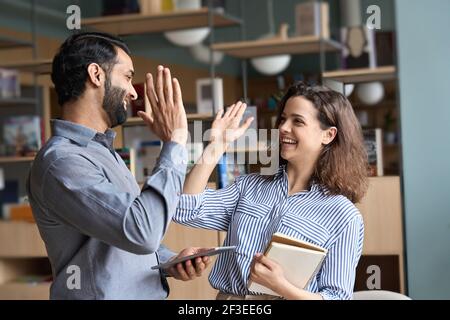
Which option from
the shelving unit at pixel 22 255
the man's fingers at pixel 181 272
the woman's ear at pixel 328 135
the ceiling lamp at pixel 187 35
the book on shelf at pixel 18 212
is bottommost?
the shelving unit at pixel 22 255

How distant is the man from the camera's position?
987mm

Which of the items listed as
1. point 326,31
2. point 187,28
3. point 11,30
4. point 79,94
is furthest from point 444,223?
point 11,30

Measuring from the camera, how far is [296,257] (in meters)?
1.12

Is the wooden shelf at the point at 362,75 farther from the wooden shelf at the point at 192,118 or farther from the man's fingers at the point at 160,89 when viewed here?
the man's fingers at the point at 160,89

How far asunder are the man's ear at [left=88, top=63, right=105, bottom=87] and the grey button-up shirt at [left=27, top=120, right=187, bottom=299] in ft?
0.29

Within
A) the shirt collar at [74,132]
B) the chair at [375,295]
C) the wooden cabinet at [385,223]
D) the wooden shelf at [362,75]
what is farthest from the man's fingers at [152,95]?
the wooden cabinet at [385,223]

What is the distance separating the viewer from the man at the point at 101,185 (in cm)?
99

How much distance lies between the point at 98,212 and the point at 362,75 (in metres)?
1.57

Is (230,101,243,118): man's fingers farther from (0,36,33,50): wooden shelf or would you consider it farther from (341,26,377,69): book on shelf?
(0,36,33,50): wooden shelf

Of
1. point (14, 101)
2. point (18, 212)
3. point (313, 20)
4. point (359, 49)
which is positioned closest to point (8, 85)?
point (14, 101)

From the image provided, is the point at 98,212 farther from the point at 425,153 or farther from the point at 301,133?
the point at 425,153
